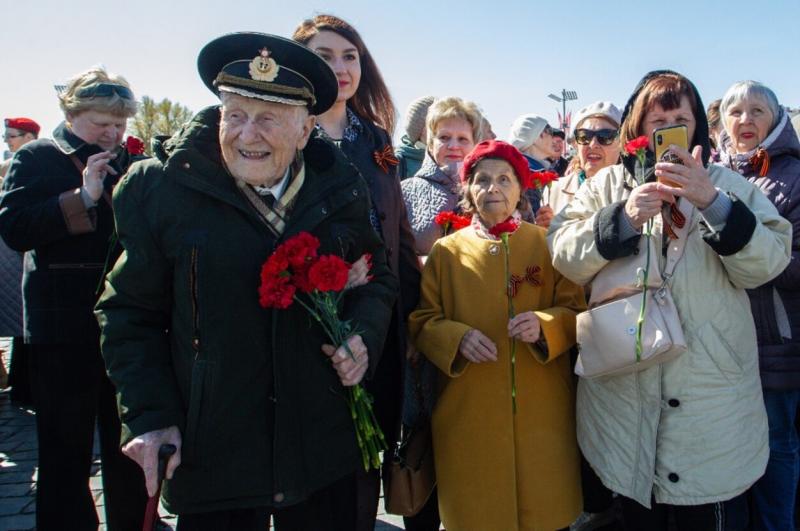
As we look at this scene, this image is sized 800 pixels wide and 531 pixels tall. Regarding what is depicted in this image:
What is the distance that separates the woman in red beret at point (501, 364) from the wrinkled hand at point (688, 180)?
0.66m

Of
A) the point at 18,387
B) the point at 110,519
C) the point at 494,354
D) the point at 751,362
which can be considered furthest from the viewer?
the point at 18,387

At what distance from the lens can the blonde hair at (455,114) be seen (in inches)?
143

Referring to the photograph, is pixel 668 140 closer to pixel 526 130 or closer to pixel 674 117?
pixel 674 117

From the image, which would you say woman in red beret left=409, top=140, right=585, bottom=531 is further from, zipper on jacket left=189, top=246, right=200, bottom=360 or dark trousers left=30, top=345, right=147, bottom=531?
dark trousers left=30, top=345, right=147, bottom=531

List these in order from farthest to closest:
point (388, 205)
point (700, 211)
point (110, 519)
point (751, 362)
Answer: point (110, 519) < point (388, 205) < point (751, 362) < point (700, 211)

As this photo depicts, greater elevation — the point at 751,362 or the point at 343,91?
the point at 343,91

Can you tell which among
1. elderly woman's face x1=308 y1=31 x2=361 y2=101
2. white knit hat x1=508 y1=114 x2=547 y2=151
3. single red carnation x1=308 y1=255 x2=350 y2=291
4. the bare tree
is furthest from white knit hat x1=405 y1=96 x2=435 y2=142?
the bare tree

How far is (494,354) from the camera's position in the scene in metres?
2.60

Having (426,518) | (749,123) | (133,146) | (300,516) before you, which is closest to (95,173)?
(133,146)

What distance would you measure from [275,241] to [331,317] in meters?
0.32

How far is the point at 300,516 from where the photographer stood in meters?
2.17

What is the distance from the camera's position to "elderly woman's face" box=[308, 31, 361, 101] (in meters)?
2.86

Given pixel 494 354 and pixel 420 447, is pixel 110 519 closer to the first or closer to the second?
pixel 420 447

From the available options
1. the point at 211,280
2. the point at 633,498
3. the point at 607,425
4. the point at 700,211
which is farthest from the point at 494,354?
the point at 211,280
